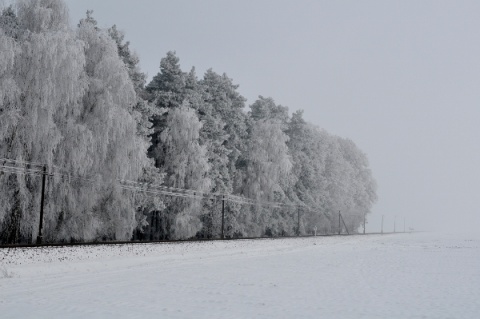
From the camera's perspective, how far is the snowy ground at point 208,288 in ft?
32.9

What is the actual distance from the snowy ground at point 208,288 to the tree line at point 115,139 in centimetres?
581

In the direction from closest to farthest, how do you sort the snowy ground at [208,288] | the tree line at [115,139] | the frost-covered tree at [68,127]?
the snowy ground at [208,288] < the frost-covered tree at [68,127] < the tree line at [115,139]

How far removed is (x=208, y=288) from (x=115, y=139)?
15778 millimetres

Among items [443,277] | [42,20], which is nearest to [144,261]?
[443,277]

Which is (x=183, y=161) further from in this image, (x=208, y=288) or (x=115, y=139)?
(x=208, y=288)

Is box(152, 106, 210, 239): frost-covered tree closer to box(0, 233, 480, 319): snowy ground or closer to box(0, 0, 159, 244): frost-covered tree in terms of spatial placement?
box(0, 0, 159, 244): frost-covered tree

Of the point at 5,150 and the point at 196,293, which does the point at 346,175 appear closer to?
the point at 5,150

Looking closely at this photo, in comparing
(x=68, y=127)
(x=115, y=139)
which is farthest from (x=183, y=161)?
(x=68, y=127)

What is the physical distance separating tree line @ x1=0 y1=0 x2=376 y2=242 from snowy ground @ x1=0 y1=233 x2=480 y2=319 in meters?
5.81

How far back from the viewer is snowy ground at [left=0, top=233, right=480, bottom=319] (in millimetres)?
10016

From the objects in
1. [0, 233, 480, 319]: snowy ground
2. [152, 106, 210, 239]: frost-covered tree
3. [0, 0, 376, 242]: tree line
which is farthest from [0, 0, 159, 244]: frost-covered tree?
[152, 106, 210, 239]: frost-covered tree

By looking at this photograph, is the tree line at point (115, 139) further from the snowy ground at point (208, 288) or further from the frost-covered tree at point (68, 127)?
the snowy ground at point (208, 288)

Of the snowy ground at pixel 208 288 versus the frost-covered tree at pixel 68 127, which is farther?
the frost-covered tree at pixel 68 127

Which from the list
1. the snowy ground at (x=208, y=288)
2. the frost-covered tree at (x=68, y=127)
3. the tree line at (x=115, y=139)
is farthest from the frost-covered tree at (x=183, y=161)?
the snowy ground at (x=208, y=288)
